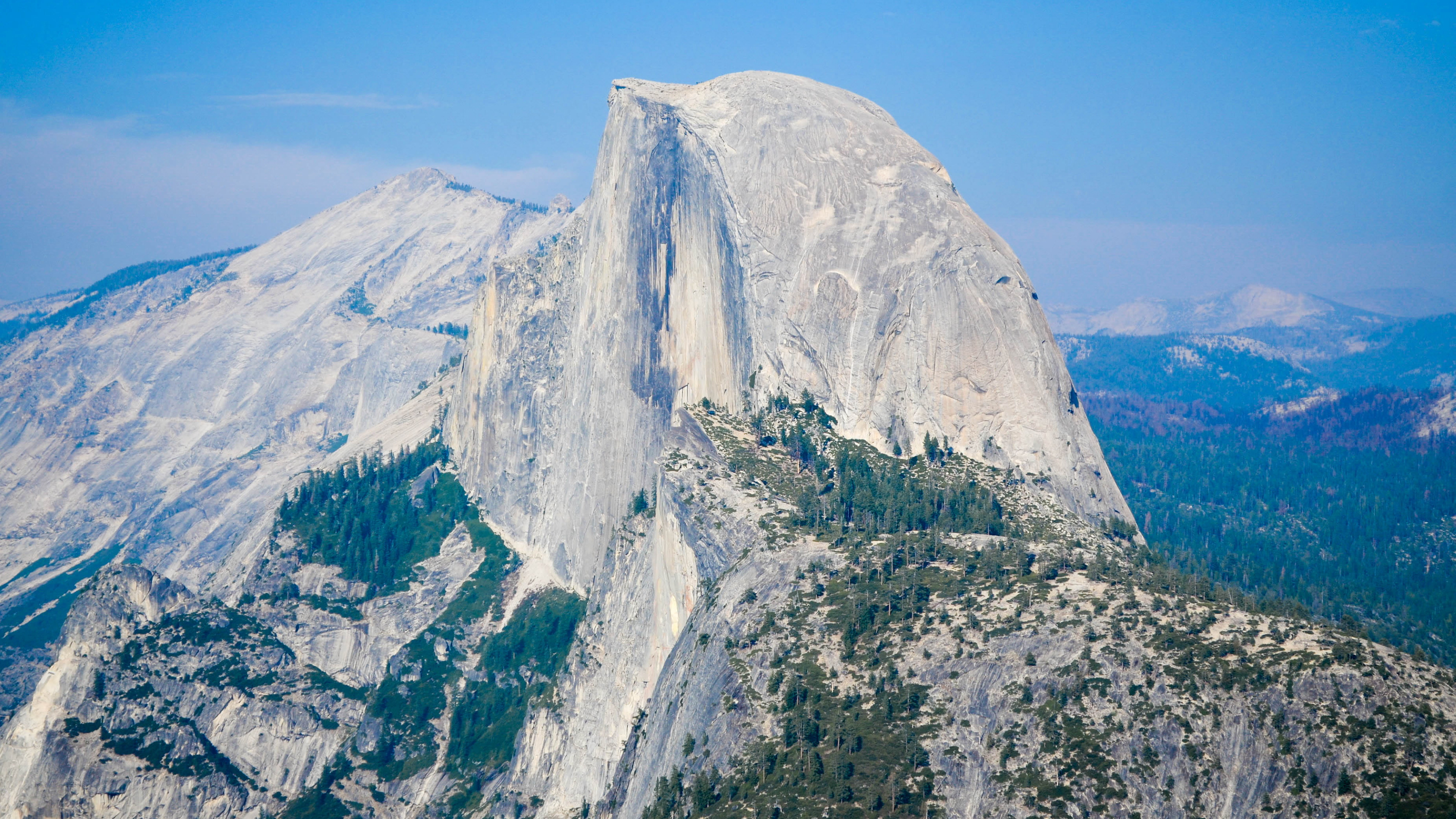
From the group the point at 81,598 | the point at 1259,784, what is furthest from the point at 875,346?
the point at 81,598

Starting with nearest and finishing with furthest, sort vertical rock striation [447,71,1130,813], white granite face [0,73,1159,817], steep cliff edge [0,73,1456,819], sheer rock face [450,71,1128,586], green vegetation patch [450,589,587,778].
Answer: steep cliff edge [0,73,1456,819]
white granite face [0,73,1159,817]
vertical rock striation [447,71,1130,813]
sheer rock face [450,71,1128,586]
green vegetation patch [450,589,587,778]

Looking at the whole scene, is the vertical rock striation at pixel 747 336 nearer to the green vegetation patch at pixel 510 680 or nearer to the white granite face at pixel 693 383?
the white granite face at pixel 693 383

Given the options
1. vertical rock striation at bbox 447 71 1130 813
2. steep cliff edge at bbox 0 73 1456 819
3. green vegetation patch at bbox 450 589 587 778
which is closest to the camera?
steep cliff edge at bbox 0 73 1456 819

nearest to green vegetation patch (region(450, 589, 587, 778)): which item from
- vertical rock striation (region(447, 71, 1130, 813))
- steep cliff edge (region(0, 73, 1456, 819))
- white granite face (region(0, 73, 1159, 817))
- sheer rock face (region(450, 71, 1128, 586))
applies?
steep cliff edge (region(0, 73, 1456, 819))

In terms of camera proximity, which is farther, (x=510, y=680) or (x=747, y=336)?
(x=747, y=336)

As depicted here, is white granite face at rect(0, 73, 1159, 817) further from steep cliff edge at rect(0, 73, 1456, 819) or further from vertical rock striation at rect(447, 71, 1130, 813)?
steep cliff edge at rect(0, 73, 1456, 819)

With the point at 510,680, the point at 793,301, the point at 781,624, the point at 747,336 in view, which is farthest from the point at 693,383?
the point at 781,624

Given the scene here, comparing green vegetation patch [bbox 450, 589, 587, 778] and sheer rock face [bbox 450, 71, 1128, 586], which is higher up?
sheer rock face [bbox 450, 71, 1128, 586]

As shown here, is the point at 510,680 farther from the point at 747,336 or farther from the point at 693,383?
the point at 747,336
